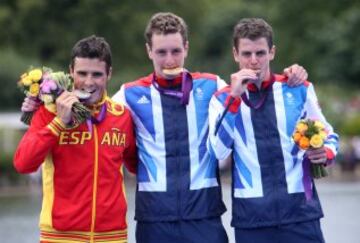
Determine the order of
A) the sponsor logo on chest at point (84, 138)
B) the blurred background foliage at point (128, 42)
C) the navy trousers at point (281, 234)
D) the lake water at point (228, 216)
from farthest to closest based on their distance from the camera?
the blurred background foliage at point (128, 42) → the lake water at point (228, 216) → the navy trousers at point (281, 234) → the sponsor logo on chest at point (84, 138)

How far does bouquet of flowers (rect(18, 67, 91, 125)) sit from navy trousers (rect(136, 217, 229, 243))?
0.98 metres

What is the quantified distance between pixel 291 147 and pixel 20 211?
20115 millimetres

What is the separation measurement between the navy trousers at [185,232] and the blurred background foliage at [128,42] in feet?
133

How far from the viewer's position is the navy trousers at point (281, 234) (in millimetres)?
7500

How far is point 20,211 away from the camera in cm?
2702

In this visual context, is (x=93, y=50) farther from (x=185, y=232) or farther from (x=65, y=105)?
(x=185, y=232)

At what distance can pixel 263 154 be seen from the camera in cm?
758

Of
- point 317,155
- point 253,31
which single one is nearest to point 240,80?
point 253,31

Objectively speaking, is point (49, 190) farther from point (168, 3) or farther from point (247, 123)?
point (168, 3)

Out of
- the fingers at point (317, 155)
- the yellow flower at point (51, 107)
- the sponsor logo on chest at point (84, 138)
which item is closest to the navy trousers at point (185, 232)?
the sponsor logo on chest at point (84, 138)

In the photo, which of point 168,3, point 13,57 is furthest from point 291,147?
point 168,3

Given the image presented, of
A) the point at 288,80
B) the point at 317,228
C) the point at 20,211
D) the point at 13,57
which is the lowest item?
the point at 317,228

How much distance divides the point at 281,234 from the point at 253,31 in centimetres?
146

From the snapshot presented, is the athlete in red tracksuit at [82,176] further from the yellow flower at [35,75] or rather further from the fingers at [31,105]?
the yellow flower at [35,75]
